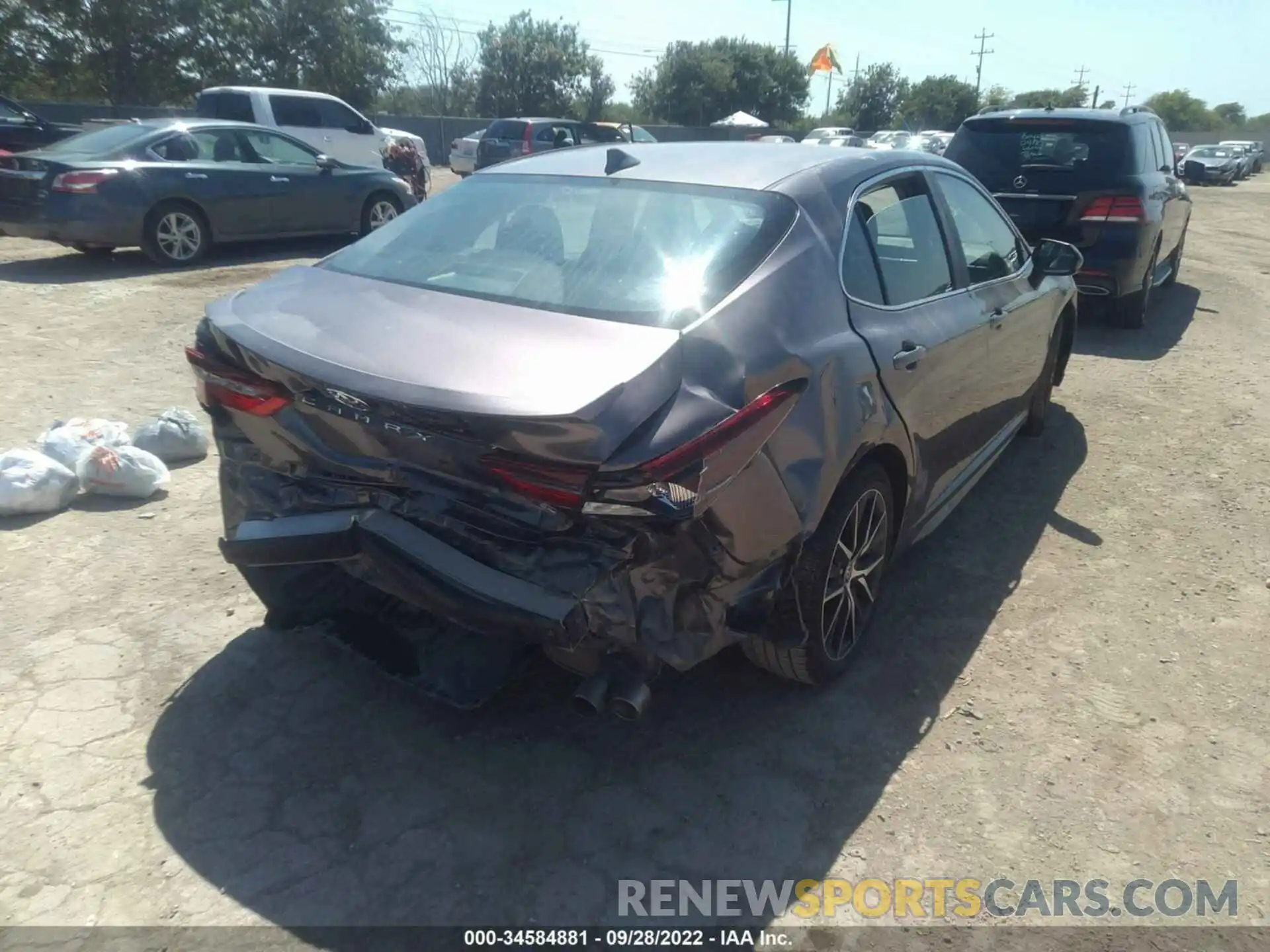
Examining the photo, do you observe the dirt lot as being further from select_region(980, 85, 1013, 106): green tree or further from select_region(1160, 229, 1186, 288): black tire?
select_region(980, 85, 1013, 106): green tree

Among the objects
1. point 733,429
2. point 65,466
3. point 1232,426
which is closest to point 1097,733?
point 733,429

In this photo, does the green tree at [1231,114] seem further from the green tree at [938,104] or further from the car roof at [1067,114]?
the car roof at [1067,114]

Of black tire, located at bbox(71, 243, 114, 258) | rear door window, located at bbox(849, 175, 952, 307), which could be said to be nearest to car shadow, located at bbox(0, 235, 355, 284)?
black tire, located at bbox(71, 243, 114, 258)

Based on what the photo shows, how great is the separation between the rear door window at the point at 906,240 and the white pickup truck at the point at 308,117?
1149 cm

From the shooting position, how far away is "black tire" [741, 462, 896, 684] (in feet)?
9.35

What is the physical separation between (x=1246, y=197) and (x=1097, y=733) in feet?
99.8

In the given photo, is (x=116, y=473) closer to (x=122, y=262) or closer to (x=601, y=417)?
(x=601, y=417)

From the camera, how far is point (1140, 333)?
8.45m

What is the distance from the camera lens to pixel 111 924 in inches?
87.7

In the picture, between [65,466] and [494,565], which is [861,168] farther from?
[65,466]

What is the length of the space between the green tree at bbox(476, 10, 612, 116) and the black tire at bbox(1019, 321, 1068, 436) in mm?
47271

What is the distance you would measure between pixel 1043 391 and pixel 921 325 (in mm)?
2459

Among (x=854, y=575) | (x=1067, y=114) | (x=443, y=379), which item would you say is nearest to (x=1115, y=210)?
(x=1067, y=114)

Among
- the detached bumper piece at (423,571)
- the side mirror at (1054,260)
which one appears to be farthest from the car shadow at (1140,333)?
the detached bumper piece at (423,571)
